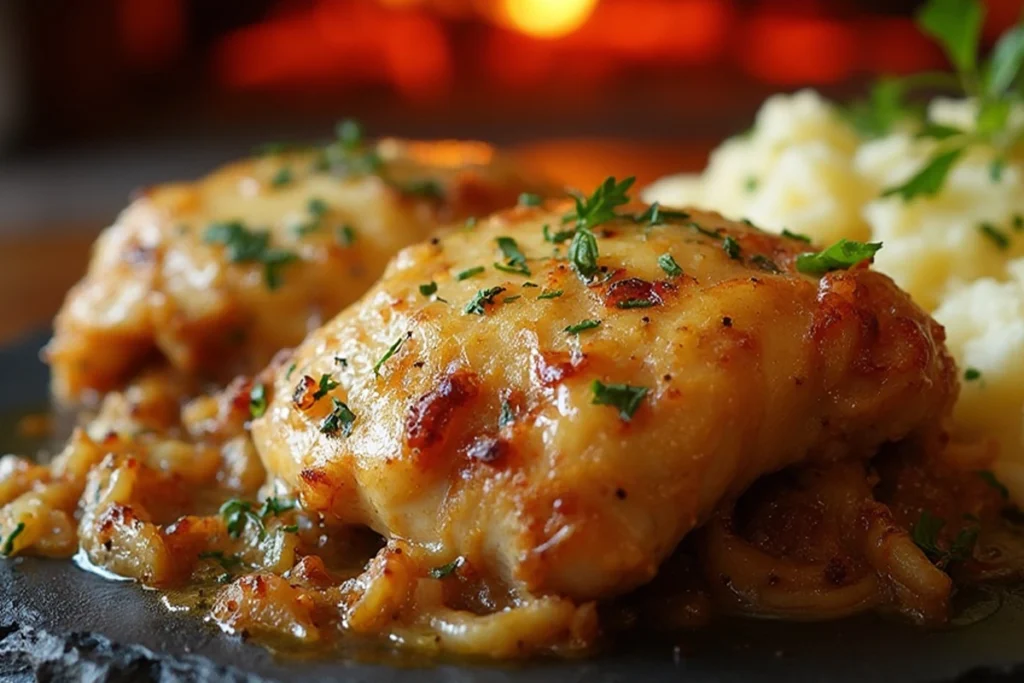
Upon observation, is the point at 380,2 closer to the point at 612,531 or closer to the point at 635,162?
the point at 635,162

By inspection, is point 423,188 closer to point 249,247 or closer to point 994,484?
point 249,247

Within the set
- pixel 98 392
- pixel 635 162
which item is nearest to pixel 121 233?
pixel 98 392

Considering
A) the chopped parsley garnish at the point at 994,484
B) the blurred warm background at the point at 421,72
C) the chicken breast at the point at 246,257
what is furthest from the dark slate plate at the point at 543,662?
the blurred warm background at the point at 421,72

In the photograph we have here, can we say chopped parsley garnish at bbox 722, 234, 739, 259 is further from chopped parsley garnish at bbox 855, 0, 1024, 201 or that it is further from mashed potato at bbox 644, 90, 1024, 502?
chopped parsley garnish at bbox 855, 0, 1024, 201

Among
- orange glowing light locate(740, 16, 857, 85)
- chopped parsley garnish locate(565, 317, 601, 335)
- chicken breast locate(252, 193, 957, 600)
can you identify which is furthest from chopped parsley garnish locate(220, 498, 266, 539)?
orange glowing light locate(740, 16, 857, 85)

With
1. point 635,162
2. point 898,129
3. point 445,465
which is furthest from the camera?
point 635,162

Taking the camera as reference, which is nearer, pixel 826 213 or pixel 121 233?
pixel 826 213
